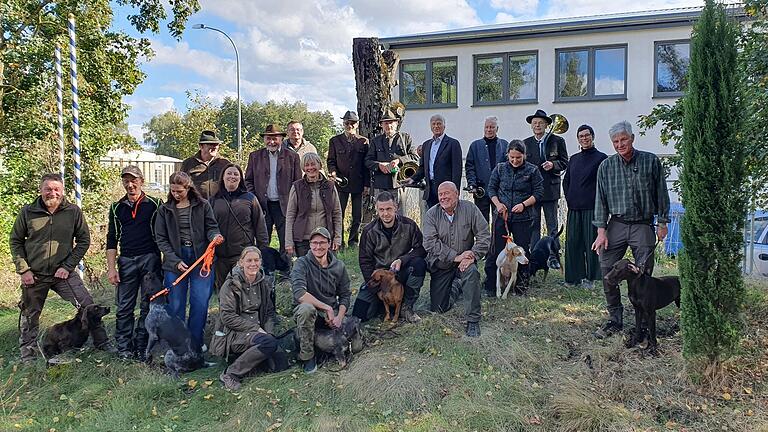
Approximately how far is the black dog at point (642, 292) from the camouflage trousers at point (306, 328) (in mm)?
2426

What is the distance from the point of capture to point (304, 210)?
21.2 feet

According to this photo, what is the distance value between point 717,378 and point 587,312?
169cm

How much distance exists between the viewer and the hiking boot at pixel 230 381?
476 centimetres

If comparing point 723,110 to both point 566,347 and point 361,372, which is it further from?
point 361,372

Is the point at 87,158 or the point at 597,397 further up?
the point at 87,158

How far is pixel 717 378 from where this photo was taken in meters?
4.34

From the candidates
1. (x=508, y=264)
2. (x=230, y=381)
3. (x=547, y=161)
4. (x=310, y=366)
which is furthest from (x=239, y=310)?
(x=547, y=161)

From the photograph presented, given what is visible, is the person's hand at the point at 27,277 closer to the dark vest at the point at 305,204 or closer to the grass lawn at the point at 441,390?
the grass lawn at the point at 441,390

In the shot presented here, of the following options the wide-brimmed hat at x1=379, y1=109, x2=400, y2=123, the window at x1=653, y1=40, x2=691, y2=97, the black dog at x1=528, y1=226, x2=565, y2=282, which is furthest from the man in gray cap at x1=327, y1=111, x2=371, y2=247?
the window at x1=653, y1=40, x2=691, y2=97

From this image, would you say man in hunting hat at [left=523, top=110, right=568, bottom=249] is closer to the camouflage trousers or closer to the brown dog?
the brown dog

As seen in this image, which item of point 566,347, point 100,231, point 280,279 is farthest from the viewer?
point 100,231

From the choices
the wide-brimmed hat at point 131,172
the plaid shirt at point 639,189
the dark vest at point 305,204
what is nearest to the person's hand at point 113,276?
the wide-brimmed hat at point 131,172

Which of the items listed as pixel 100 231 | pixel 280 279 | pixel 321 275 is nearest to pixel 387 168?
pixel 280 279

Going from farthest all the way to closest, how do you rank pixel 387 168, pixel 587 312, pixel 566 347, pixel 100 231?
pixel 100 231 < pixel 387 168 < pixel 587 312 < pixel 566 347
